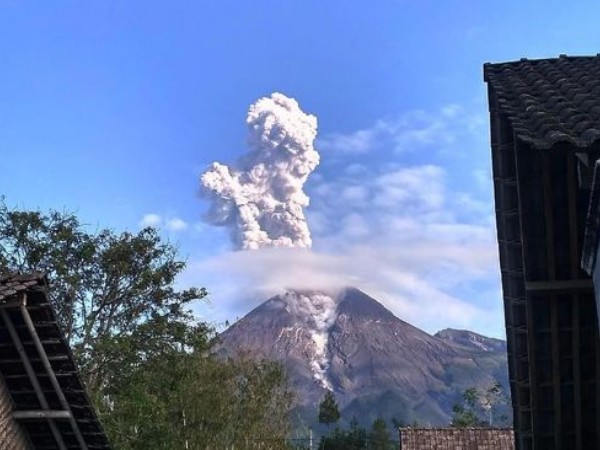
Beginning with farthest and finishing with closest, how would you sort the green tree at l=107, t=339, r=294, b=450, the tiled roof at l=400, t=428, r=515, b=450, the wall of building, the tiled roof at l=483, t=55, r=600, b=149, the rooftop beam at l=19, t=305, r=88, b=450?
the tiled roof at l=400, t=428, r=515, b=450, the green tree at l=107, t=339, r=294, b=450, the wall of building, the rooftop beam at l=19, t=305, r=88, b=450, the tiled roof at l=483, t=55, r=600, b=149

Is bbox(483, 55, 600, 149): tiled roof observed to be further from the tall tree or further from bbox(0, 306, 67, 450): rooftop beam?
the tall tree

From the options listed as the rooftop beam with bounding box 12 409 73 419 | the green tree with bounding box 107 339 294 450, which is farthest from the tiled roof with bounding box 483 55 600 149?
the green tree with bounding box 107 339 294 450

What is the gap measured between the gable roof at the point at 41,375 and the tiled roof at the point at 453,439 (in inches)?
905

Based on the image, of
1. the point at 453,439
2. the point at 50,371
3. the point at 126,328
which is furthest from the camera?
the point at 453,439

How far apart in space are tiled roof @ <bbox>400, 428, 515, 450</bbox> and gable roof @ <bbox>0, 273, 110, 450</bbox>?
22993mm

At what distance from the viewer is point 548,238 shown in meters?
5.47

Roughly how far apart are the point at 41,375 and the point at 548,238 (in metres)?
5.91

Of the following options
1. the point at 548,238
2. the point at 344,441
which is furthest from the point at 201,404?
the point at 344,441

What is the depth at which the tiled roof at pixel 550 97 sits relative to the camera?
4547 millimetres

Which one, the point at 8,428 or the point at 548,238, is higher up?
the point at 548,238

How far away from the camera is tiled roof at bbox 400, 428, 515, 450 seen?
2998cm

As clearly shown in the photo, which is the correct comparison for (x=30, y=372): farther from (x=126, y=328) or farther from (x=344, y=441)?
(x=344, y=441)

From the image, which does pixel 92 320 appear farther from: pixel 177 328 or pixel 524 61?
pixel 524 61

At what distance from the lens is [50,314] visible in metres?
7.84
